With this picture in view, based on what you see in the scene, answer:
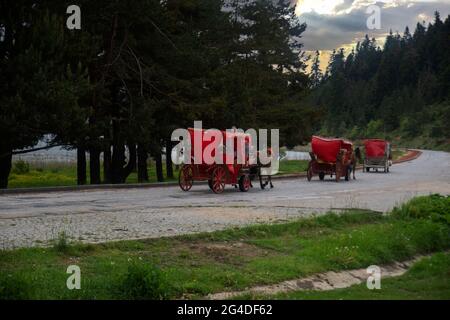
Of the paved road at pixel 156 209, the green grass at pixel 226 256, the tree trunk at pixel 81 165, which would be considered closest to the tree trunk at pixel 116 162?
the tree trunk at pixel 81 165

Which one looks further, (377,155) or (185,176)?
(377,155)

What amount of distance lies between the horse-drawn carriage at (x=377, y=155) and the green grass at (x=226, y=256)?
28.6 m

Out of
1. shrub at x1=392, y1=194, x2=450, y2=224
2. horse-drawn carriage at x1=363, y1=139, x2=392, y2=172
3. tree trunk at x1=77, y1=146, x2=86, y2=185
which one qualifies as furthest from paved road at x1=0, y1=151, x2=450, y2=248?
horse-drawn carriage at x1=363, y1=139, x2=392, y2=172

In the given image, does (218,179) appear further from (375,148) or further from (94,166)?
(375,148)

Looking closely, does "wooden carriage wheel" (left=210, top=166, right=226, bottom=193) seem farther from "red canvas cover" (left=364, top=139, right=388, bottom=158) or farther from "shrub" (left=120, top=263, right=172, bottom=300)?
"red canvas cover" (left=364, top=139, right=388, bottom=158)

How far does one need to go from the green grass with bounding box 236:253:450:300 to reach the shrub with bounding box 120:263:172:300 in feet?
3.56

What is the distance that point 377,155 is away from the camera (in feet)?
143

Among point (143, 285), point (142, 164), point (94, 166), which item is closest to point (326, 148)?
point (142, 164)

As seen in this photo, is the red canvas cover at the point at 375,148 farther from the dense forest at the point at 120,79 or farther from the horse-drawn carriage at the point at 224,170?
the horse-drawn carriage at the point at 224,170

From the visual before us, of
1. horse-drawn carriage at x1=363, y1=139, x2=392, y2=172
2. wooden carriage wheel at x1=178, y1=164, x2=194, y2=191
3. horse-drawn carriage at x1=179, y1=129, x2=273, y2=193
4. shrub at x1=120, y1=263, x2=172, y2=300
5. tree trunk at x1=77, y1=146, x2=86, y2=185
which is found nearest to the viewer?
shrub at x1=120, y1=263, x2=172, y2=300

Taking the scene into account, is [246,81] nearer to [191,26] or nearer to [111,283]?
[191,26]

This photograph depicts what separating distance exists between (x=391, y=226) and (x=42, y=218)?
8.19m

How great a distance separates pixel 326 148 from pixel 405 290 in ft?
76.8

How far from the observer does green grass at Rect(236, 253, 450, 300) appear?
8.47 metres
